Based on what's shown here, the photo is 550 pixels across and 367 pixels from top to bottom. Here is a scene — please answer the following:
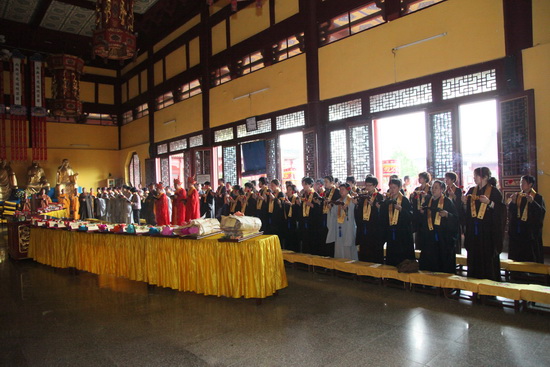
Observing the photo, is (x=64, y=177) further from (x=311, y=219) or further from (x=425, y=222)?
(x=425, y=222)

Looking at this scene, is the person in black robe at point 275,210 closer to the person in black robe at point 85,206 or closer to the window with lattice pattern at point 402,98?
the window with lattice pattern at point 402,98

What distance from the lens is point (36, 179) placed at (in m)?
15.2

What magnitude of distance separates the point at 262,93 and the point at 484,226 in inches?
269

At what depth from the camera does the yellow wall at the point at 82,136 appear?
53.5ft

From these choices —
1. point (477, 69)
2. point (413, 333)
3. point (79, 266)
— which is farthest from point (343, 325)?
point (477, 69)

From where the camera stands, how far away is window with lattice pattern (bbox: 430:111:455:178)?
5961mm

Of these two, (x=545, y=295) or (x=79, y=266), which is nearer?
(x=545, y=295)

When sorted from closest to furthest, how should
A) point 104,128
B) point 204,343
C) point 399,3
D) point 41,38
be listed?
point 204,343
point 399,3
point 41,38
point 104,128

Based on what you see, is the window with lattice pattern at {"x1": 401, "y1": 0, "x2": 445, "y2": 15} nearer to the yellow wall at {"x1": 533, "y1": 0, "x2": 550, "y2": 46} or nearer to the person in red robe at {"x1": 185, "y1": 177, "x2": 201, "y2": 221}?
the yellow wall at {"x1": 533, "y1": 0, "x2": 550, "y2": 46}

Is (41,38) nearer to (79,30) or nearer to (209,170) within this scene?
(79,30)

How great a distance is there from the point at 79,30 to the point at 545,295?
17.3 m

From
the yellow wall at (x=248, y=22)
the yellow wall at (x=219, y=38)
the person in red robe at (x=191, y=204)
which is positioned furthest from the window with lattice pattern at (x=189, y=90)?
the person in red robe at (x=191, y=204)

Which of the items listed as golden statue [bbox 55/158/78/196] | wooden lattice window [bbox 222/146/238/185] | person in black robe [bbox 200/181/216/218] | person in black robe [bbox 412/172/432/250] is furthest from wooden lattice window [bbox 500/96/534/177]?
golden statue [bbox 55/158/78/196]

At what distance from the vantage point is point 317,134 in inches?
313
